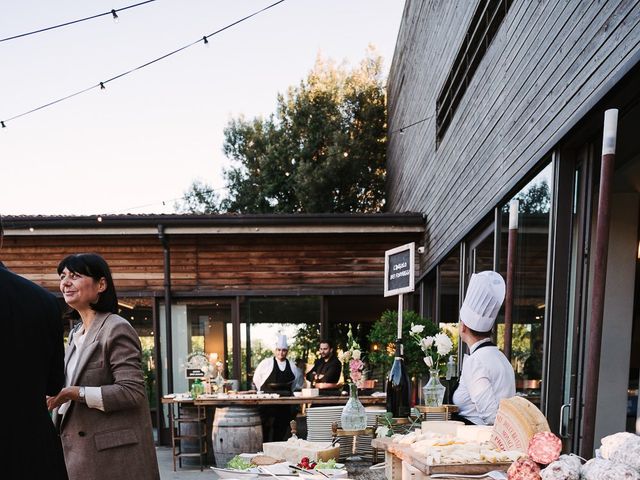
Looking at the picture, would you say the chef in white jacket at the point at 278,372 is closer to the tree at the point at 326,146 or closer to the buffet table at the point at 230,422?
the buffet table at the point at 230,422

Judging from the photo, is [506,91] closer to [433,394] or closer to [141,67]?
[433,394]

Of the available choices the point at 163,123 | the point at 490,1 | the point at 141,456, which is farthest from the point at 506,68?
the point at 163,123

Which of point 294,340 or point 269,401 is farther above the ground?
point 294,340

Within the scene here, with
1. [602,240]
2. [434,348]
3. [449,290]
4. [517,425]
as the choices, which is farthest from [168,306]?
[602,240]

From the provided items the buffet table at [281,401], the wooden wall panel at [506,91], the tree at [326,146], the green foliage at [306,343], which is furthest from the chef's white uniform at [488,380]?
the tree at [326,146]

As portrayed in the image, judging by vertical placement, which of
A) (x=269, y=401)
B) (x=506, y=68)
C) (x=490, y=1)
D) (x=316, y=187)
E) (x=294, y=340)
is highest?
(x=316, y=187)

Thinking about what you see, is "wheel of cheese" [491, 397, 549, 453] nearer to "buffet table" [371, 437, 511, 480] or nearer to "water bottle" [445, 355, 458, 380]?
"buffet table" [371, 437, 511, 480]

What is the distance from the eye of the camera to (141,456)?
2055mm

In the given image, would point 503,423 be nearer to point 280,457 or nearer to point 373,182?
point 280,457

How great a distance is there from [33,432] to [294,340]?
23.1 feet

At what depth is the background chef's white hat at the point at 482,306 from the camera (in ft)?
8.02

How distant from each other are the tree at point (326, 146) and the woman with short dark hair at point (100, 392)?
552 inches

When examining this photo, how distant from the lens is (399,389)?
8.77ft

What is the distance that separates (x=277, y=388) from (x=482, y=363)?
5009mm
